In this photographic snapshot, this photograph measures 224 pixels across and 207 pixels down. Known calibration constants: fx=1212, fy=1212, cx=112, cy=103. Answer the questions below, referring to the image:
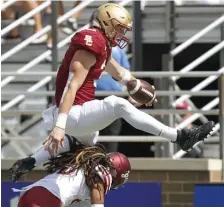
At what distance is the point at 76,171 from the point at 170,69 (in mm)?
2730

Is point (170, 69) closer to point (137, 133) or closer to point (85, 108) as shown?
point (137, 133)

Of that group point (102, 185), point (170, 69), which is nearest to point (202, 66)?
point (170, 69)

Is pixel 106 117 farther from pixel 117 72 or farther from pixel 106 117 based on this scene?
pixel 117 72

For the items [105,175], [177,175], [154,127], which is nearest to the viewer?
[154,127]

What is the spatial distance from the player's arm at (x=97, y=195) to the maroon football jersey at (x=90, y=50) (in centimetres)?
52

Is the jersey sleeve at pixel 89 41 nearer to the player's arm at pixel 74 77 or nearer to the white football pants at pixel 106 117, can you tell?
the player's arm at pixel 74 77

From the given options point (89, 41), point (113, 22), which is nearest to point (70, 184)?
point (89, 41)

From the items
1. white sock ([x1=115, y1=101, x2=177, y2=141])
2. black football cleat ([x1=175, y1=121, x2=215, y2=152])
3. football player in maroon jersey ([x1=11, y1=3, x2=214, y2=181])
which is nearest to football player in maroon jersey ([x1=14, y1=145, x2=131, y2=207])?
football player in maroon jersey ([x1=11, y1=3, x2=214, y2=181])

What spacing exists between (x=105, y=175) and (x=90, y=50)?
0.78 metres

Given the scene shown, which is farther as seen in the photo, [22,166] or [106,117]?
[22,166]

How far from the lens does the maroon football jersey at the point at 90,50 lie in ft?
23.5

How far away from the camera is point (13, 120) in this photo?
12.0 m

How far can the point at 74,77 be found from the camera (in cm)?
711

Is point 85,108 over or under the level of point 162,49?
under
